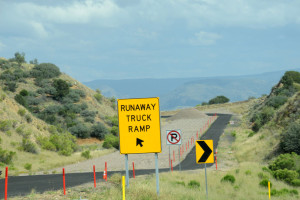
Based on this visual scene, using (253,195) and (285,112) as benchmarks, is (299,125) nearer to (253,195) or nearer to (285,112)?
(285,112)

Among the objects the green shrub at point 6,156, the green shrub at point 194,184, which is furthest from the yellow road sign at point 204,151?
→ the green shrub at point 6,156

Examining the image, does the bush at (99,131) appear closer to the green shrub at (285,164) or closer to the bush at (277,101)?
the bush at (277,101)

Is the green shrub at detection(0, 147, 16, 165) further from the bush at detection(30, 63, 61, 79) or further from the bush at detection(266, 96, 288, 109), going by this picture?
the bush at detection(30, 63, 61, 79)

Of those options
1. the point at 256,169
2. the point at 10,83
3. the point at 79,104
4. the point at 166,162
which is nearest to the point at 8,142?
the point at 166,162

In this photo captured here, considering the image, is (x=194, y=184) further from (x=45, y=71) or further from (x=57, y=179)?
(x=45, y=71)

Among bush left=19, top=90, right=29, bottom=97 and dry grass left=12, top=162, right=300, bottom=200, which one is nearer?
dry grass left=12, top=162, right=300, bottom=200

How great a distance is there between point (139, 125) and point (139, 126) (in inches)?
1.5

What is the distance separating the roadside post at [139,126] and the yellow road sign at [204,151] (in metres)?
3.00

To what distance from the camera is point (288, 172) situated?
25.0 m

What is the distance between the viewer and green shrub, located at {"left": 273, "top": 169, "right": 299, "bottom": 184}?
24.8 m

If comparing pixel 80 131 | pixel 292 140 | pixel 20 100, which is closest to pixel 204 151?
pixel 292 140

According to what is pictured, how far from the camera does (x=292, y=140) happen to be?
31.5 metres

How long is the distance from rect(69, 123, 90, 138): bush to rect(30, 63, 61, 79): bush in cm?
1979

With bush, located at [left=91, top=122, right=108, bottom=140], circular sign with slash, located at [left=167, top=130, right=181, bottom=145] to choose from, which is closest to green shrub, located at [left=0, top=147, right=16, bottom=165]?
circular sign with slash, located at [left=167, top=130, right=181, bottom=145]
